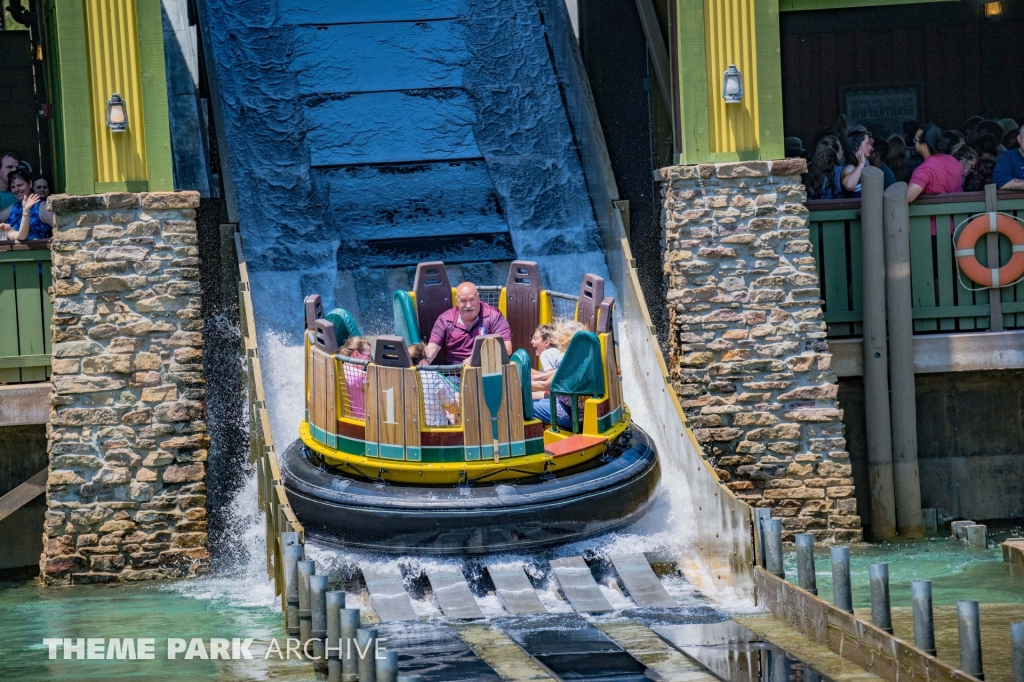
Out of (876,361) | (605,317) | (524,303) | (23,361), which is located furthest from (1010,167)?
(23,361)

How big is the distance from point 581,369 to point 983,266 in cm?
357

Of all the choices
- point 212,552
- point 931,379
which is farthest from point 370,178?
point 931,379

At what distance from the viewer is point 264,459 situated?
33.0ft

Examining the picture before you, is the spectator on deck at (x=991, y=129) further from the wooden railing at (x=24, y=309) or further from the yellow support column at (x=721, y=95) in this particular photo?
the wooden railing at (x=24, y=309)

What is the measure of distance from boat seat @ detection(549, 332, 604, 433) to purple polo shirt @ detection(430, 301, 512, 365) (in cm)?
86

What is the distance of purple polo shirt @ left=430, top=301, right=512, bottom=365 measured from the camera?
1069cm

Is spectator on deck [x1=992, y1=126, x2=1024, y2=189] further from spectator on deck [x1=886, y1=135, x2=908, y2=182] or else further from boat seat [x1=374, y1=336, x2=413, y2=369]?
boat seat [x1=374, y1=336, x2=413, y2=369]

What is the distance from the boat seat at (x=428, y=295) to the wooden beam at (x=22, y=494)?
2848mm

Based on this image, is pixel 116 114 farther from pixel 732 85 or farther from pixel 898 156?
pixel 898 156

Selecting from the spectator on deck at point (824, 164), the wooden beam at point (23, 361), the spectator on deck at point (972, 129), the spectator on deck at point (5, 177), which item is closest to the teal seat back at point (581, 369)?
the spectator on deck at point (824, 164)

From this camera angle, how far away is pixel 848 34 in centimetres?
1445

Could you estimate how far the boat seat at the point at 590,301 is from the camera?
34.9ft

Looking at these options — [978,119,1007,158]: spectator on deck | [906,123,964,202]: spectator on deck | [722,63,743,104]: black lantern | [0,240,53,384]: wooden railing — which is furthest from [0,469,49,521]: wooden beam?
[978,119,1007,158]: spectator on deck

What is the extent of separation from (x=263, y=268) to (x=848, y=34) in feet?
19.0
